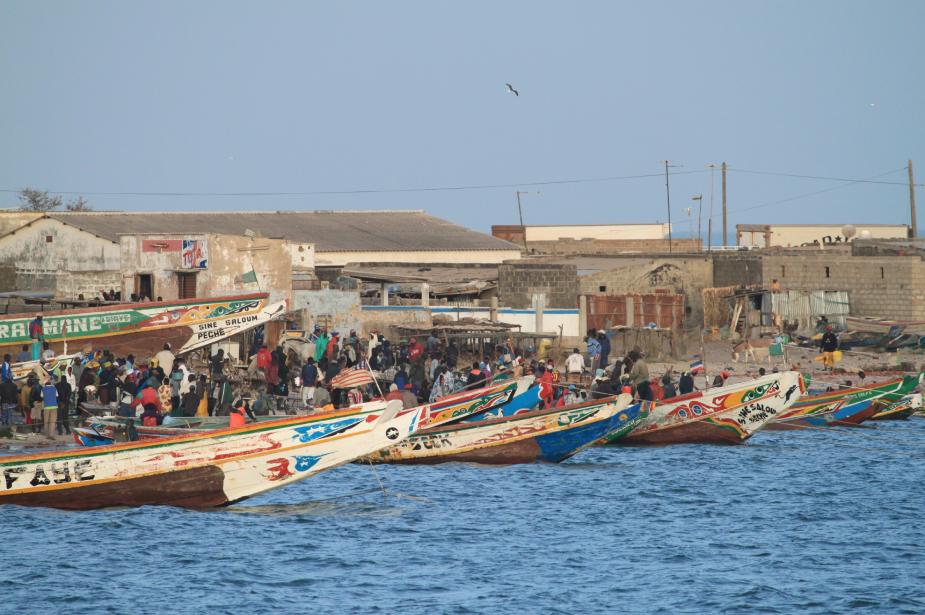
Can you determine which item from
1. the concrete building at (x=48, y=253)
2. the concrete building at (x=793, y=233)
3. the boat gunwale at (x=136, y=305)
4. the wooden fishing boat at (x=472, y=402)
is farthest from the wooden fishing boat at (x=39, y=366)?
the concrete building at (x=793, y=233)

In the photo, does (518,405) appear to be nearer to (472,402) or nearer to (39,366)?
(472,402)

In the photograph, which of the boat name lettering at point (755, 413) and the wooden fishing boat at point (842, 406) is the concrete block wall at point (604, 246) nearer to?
the wooden fishing boat at point (842, 406)

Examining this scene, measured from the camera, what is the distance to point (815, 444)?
119ft

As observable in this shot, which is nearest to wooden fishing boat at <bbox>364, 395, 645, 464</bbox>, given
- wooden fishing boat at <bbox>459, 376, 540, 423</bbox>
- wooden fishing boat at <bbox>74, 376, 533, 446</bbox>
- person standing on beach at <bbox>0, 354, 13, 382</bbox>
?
wooden fishing boat at <bbox>74, 376, 533, 446</bbox>

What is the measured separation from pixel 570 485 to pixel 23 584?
1227cm

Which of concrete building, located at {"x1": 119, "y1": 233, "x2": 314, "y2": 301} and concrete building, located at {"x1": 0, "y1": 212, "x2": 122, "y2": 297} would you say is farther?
concrete building, located at {"x1": 0, "y1": 212, "x2": 122, "y2": 297}

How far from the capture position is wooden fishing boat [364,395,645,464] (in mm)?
28641

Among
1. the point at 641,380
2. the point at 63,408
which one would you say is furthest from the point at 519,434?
the point at 63,408

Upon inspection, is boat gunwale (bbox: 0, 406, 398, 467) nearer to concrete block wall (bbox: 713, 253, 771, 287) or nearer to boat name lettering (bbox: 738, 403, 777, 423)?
boat name lettering (bbox: 738, 403, 777, 423)

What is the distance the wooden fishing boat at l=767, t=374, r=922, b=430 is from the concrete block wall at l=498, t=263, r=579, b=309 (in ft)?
36.4

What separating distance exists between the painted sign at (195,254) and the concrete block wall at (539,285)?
10.2 meters

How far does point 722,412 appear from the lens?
32.1 meters

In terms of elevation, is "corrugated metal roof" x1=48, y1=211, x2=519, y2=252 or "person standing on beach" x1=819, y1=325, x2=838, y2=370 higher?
"corrugated metal roof" x1=48, y1=211, x2=519, y2=252

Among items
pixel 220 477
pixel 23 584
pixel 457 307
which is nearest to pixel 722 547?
pixel 220 477
